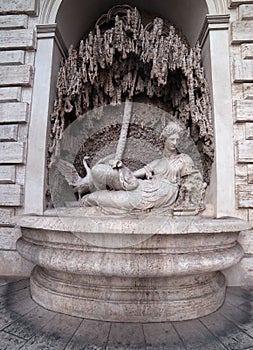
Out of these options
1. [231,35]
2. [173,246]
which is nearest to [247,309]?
[173,246]

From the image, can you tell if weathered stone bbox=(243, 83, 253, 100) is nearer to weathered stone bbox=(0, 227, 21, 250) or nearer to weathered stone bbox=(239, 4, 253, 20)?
weathered stone bbox=(239, 4, 253, 20)

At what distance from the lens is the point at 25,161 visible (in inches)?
122

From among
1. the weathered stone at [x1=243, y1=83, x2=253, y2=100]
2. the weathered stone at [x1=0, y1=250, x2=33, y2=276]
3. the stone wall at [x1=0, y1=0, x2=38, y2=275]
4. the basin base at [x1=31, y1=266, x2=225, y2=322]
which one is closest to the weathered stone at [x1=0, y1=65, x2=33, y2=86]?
the stone wall at [x1=0, y1=0, x2=38, y2=275]

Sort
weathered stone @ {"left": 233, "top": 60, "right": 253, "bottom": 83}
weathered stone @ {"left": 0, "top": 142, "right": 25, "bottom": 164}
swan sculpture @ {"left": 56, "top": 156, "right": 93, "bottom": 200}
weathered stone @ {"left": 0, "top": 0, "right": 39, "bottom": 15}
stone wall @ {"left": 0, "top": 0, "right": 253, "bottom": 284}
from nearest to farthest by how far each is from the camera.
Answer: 1. stone wall @ {"left": 0, "top": 0, "right": 253, "bottom": 284}
2. weathered stone @ {"left": 233, "top": 60, "right": 253, "bottom": 83}
3. weathered stone @ {"left": 0, "top": 142, "right": 25, "bottom": 164}
4. swan sculpture @ {"left": 56, "top": 156, "right": 93, "bottom": 200}
5. weathered stone @ {"left": 0, "top": 0, "right": 39, "bottom": 15}

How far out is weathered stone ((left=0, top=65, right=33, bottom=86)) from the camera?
10.4ft

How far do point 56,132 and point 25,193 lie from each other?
0.82 meters

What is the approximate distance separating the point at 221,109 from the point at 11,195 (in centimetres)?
263

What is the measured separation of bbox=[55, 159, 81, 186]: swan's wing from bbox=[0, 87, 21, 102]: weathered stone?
2.98 ft

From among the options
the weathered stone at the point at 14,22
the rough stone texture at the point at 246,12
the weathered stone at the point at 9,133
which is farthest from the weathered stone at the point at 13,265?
the rough stone texture at the point at 246,12

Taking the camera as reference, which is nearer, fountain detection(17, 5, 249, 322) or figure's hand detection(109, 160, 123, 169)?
fountain detection(17, 5, 249, 322)

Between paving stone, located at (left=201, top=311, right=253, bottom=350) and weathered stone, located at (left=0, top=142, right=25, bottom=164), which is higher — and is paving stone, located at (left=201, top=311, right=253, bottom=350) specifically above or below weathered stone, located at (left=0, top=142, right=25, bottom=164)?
below

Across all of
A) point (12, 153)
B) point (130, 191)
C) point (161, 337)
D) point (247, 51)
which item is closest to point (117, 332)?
point (161, 337)

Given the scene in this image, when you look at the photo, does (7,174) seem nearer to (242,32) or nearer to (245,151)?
(245,151)

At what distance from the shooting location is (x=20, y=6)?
10.8 ft
